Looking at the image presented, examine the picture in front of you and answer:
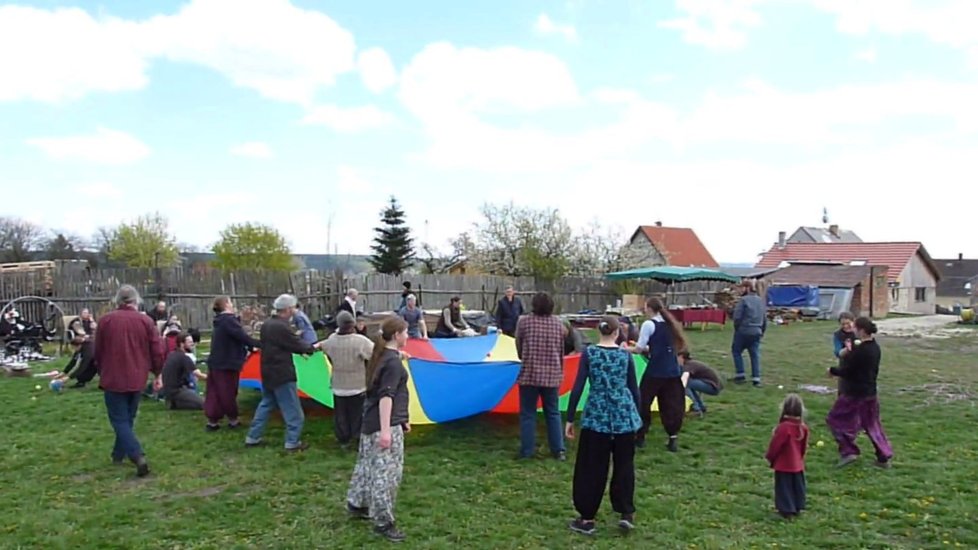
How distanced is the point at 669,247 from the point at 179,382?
4202cm

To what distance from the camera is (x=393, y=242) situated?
136ft

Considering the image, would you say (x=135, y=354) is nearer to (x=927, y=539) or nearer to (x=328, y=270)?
(x=927, y=539)

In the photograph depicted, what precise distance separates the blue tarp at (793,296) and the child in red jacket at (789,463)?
79.6ft

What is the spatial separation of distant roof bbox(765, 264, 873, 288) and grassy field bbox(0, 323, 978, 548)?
885 inches

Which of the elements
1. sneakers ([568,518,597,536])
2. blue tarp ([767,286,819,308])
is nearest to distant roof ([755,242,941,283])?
blue tarp ([767,286,819,308])

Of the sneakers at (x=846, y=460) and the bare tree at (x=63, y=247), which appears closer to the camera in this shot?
the sneakers at (x=846, y=460)

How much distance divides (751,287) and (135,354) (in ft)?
26.3

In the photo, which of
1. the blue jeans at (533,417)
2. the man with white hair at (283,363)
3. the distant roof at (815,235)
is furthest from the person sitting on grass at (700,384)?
the distant roof at (815,235)

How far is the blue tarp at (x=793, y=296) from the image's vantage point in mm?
28000

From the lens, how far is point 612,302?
93.7ft

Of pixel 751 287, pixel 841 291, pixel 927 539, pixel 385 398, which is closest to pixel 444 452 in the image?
pixel 385 398

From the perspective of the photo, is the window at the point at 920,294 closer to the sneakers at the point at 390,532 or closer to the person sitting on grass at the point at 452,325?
the person sitting on grass at the point at 452,325

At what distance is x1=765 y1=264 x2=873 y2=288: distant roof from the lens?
30031 millimetres

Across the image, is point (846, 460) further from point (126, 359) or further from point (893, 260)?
point (893, 260)
